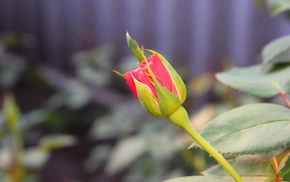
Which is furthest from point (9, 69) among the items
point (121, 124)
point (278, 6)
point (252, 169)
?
point (252, 169)

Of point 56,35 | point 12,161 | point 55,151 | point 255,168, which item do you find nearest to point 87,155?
point 55,151

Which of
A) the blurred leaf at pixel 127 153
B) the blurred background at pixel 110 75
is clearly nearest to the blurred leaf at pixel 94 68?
the blurred background at pixel 110 75

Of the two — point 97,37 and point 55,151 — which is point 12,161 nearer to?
point 55,151

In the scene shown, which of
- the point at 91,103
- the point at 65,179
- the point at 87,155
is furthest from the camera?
the point at 91,103

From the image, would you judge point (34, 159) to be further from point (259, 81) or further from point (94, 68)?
point (94, 68)

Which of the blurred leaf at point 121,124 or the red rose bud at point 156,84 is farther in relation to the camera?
the blurred leaf at point 121,124

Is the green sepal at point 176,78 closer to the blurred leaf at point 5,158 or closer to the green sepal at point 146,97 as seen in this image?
the green sepal at point 146,97
